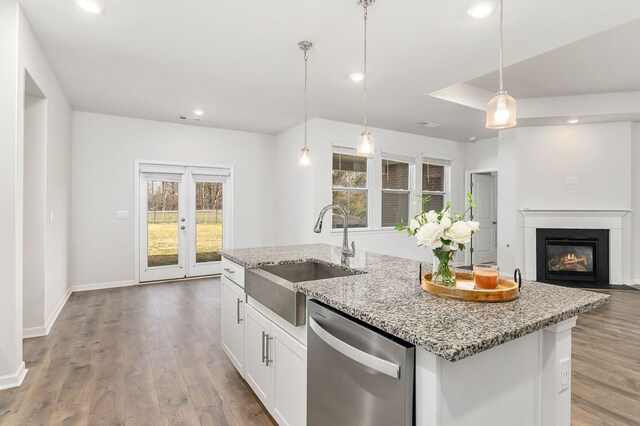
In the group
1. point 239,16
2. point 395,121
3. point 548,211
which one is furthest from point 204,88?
point 548,211

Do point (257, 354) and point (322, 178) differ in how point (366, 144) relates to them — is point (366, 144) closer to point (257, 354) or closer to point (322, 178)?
point (257, 354)

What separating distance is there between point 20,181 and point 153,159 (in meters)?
3.11

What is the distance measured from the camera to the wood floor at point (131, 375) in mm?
2074

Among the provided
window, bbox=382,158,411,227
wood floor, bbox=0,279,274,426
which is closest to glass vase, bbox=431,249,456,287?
wood floor, bbox=0,279,274,426

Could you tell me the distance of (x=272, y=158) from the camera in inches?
257

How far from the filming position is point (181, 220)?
5.77 metres

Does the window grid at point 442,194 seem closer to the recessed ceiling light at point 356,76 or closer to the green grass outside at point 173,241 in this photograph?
the recessed ceiling light at point 356,76

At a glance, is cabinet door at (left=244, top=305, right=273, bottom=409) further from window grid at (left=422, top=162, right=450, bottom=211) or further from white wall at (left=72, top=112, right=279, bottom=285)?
window grid at (left=422, top=162, right=450, bottom=211)

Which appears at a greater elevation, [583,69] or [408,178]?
[583,69]

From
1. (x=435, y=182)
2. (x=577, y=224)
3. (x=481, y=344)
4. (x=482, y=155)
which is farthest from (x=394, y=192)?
(x=481, y=344)

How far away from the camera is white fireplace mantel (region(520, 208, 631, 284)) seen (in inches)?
211

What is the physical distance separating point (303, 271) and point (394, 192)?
13.3ft

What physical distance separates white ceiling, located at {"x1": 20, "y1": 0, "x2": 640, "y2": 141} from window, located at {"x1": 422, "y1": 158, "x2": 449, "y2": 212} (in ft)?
7.05

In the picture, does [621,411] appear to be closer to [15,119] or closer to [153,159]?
[15,119]
